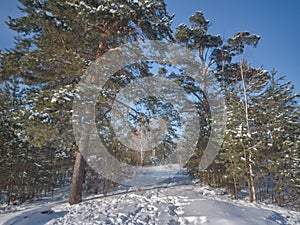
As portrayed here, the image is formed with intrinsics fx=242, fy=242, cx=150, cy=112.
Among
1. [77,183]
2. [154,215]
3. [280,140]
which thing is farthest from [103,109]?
[280,140]

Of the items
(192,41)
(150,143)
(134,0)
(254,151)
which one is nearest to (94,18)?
(134,0)

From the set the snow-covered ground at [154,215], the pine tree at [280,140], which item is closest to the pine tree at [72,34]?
the snow-covered ground at [154,215]

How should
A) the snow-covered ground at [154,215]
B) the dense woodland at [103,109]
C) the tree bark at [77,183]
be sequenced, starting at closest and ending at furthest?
the snow-covered ground at [154,215]
the dense woodland at [103,109]
the tree bark at [77,183]

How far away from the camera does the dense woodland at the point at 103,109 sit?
7.22 m

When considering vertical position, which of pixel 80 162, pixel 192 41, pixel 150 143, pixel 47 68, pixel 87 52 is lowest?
pixel 80 162

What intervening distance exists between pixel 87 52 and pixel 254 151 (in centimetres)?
724

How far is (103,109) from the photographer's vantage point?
8531mm

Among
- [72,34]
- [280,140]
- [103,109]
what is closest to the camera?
[72,34]

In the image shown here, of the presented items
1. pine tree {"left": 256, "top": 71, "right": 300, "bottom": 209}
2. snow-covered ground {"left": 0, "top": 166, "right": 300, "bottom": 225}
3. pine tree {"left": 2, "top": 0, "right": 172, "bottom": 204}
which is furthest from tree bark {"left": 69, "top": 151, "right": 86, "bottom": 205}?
pine tree {"left": 256, "top": 71, "right": 300, "bottom": 209}

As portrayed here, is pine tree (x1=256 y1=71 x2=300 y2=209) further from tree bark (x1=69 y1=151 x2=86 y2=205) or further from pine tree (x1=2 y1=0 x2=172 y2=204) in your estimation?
tree bark (x1=69 y1=151 x2=86 y2=205)

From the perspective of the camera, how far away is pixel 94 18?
7203mm

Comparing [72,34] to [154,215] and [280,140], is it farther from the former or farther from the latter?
[280,140]

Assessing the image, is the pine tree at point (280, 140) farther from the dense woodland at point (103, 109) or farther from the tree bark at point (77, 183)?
the tree bark at point (77, 183)

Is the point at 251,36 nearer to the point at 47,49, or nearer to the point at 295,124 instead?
the point at 295,124
